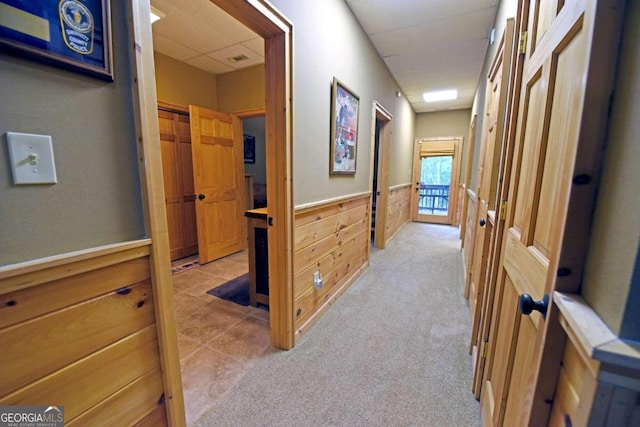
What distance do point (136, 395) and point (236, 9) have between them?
169 centimetres

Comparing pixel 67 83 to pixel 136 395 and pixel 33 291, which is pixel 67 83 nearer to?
pixel 33 291

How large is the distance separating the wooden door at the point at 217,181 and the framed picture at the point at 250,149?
4.89 feet

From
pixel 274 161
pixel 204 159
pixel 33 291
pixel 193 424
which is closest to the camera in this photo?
pixel 33 291

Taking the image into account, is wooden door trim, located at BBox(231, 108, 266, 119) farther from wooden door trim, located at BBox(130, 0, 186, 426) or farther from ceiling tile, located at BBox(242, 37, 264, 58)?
wooden door trim, located at BBox(130, 0, 186, 426)

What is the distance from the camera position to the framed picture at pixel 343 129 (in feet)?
7.25

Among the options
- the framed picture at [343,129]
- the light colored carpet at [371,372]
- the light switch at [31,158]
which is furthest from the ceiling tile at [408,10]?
the light colored carpet at [371,372]

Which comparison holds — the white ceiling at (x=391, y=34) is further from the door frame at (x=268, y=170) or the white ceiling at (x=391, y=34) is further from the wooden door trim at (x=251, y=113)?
the door frame at (x=268, y=170)

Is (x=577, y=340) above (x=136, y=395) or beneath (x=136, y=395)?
above

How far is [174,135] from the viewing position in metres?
3.39

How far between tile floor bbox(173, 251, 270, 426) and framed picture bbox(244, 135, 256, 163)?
120 inches

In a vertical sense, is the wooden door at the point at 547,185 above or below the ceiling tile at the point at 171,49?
below

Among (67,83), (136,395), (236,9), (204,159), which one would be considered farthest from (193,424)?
(204,159)

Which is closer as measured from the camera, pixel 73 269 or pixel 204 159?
pixel 73 269

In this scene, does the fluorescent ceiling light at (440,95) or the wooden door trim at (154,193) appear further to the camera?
the fluorescent ceiling light at (440,95)
